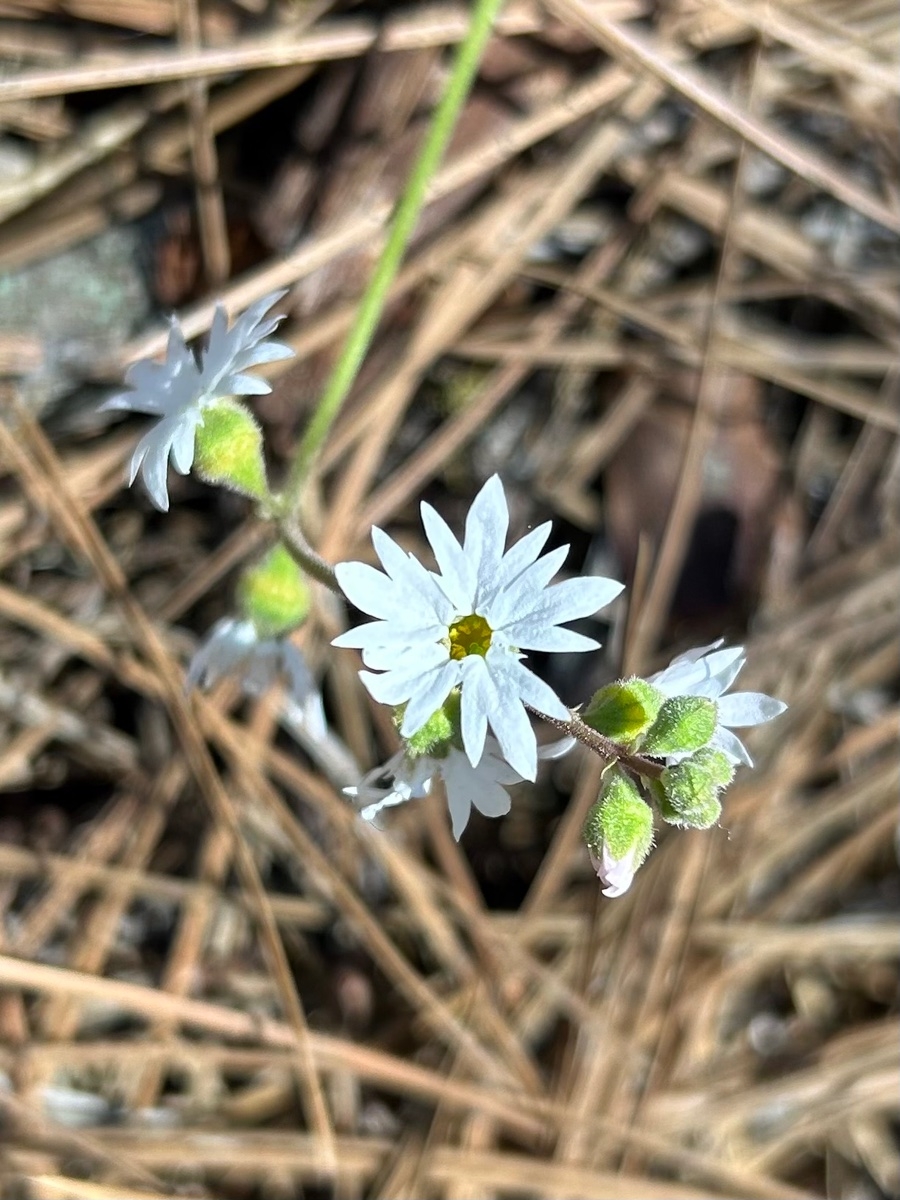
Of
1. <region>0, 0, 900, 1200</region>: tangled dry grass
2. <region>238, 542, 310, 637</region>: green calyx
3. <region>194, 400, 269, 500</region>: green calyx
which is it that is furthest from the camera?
<region>0, 0, 900, 1200</region>: tangled dry grass

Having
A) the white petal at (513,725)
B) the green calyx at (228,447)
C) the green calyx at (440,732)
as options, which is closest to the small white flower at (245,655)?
the green calyx at (228,447)

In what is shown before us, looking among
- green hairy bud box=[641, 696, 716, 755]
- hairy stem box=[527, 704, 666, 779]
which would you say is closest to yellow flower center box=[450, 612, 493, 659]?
hairy stem box=[527, 704, 666, 779]

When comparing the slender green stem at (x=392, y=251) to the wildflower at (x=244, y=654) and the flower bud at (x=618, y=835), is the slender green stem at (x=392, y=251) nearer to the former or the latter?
the wildflower at (x=244, y=654)

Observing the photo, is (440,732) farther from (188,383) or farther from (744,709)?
(188,383)

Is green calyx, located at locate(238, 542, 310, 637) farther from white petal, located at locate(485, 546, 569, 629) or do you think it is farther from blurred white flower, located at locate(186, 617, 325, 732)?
white petal, located at locate(485, 546, 569, 629)

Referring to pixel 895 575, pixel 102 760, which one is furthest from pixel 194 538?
pixel 895 575

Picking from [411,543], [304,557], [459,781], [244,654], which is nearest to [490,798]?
[459,781]
